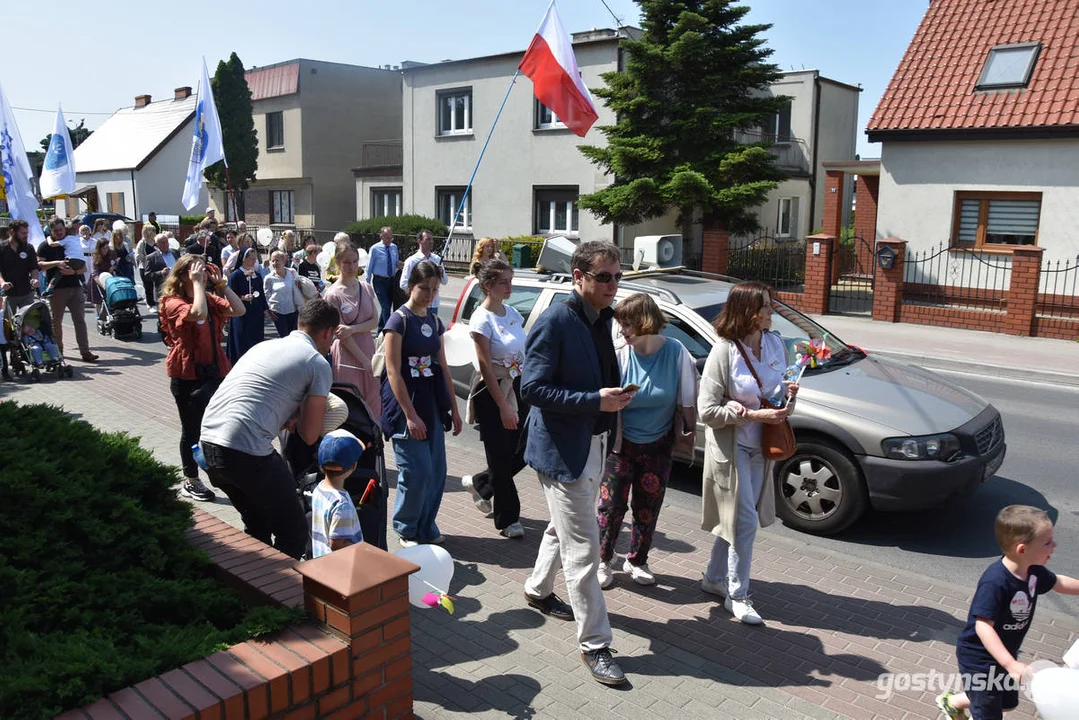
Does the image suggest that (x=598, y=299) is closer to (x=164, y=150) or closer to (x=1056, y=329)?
(x=1056, y=329)

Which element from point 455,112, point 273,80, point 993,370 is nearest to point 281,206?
point 273,80

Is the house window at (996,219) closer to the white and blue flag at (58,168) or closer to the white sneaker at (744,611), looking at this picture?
the white sneaker at (744,611)

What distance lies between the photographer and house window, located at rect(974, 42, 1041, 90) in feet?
61.6

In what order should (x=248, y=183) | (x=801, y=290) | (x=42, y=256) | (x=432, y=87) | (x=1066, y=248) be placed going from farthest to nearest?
(x=248, y=183) < (x=432, y=87) < (x=801, y=290) < (x=1066, y=248) < (x=42, y=256)

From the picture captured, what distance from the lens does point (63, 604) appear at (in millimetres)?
3242

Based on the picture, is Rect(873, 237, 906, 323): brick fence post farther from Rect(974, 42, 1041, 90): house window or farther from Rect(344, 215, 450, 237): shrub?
A: Rect(344, 215, 450, 237): shrub

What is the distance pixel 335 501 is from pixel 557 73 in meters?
9.23

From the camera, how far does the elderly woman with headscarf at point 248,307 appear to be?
10305mm

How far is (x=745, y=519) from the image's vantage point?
16.2 feet

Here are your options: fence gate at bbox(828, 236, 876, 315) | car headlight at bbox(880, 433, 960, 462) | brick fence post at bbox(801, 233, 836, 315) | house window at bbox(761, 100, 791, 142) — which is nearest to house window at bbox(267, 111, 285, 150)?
house window at bbox(761, 100, 791, 142)

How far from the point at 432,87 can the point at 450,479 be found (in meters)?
25.4

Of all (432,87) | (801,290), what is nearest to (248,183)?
(432,87)

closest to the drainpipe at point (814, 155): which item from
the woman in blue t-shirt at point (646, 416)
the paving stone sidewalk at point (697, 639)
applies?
the paving stone sidewalk at point (697, 639)

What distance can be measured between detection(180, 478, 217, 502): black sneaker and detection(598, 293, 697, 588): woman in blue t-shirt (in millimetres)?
3308
